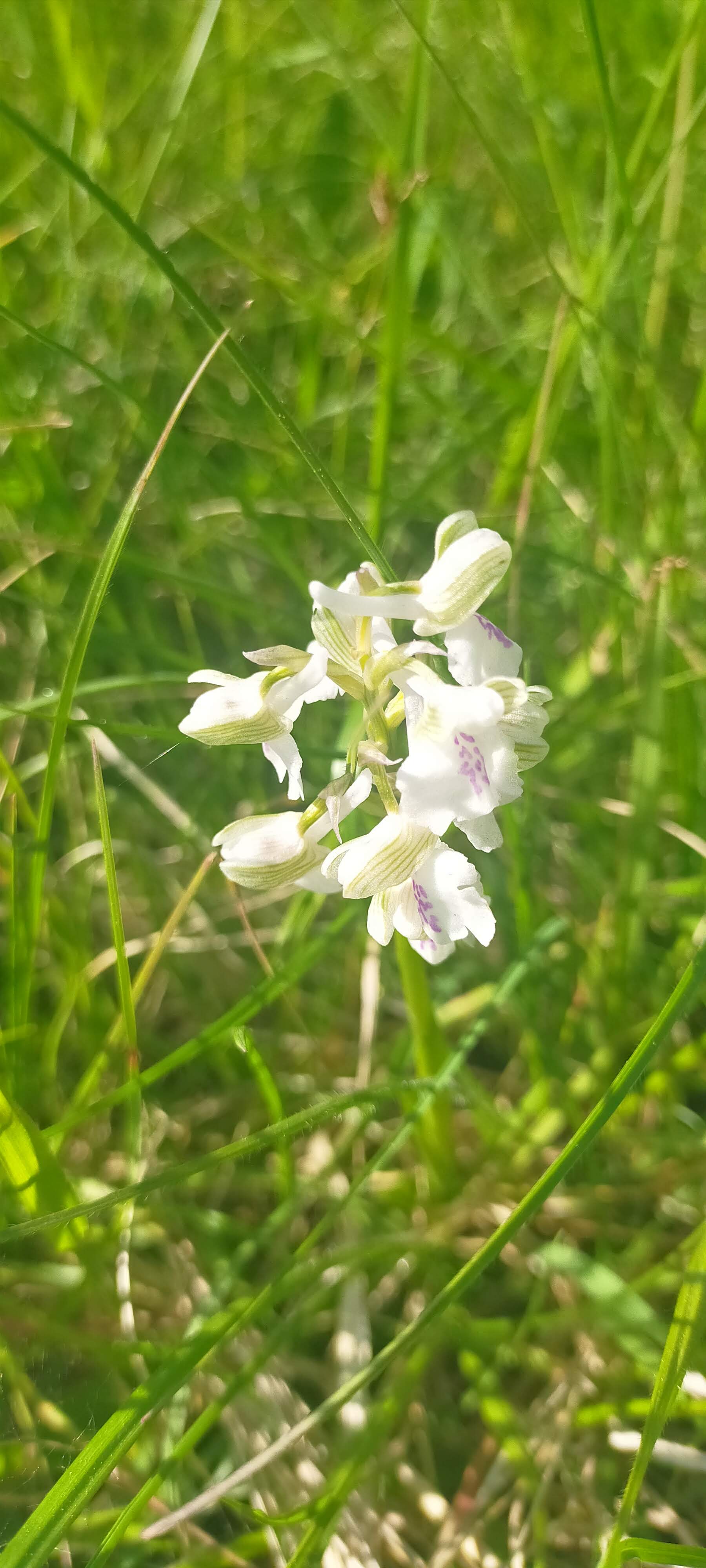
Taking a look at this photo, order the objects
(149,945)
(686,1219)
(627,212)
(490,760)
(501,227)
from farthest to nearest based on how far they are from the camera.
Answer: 1. (501,227)
2. (149,945)
3. (686,1219)
4. (627,212)
5. (490,760)

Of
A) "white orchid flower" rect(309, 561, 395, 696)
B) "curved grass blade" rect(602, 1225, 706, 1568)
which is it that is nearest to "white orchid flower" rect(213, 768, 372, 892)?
"white orchid flower" rect(309, 561, 395, 696)

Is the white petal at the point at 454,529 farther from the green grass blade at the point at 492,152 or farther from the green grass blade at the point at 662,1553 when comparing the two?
the green grass blade at the point at 662,1553

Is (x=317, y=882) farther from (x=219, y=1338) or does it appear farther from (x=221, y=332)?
(x=221, y=332)

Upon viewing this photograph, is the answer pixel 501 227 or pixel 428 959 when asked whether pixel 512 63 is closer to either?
pixel 501 227

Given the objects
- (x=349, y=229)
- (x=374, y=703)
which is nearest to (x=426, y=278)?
(x=349, y=229)

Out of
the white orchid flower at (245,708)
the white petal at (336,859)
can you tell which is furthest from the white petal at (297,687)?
the white petal at (336,859)

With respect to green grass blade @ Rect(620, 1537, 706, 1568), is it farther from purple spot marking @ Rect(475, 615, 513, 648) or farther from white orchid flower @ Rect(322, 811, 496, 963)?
purple spot marking @ Rect(475, 615, 513, 648)
